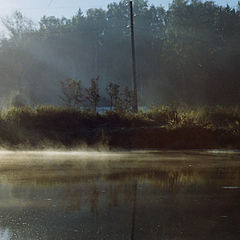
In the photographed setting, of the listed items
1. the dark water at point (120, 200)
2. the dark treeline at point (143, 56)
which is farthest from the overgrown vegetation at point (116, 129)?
the dark treeline at point (143, 56)

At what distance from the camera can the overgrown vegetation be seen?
1677cm

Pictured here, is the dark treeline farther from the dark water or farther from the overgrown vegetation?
the dark water

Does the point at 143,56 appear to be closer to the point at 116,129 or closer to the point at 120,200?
the point at 116,129

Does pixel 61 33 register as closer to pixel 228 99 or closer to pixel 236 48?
pixel 236 48

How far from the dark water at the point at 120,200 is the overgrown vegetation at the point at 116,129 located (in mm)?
5337

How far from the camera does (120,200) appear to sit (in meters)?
6.64

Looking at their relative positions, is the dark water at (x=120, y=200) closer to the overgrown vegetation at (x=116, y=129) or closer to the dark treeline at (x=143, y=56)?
the overgrown vegetation at (x=116, y=129)

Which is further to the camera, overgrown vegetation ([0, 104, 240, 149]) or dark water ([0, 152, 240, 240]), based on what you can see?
overgrown vegetation ([0, 104, 240, 149])

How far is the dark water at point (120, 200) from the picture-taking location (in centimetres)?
495

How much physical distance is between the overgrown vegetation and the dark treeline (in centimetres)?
3820

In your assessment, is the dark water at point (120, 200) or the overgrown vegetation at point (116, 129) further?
the overgrown vegetation at point (116, 129)

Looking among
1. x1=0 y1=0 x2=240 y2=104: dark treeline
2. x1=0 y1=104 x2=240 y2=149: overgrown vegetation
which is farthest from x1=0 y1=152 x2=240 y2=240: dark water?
x1=0 y1=0 x2=240 y2=104: dark treeline

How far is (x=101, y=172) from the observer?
9695 mm

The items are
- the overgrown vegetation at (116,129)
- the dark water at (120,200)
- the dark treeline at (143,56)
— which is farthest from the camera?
the dark treeline at (143,56)
